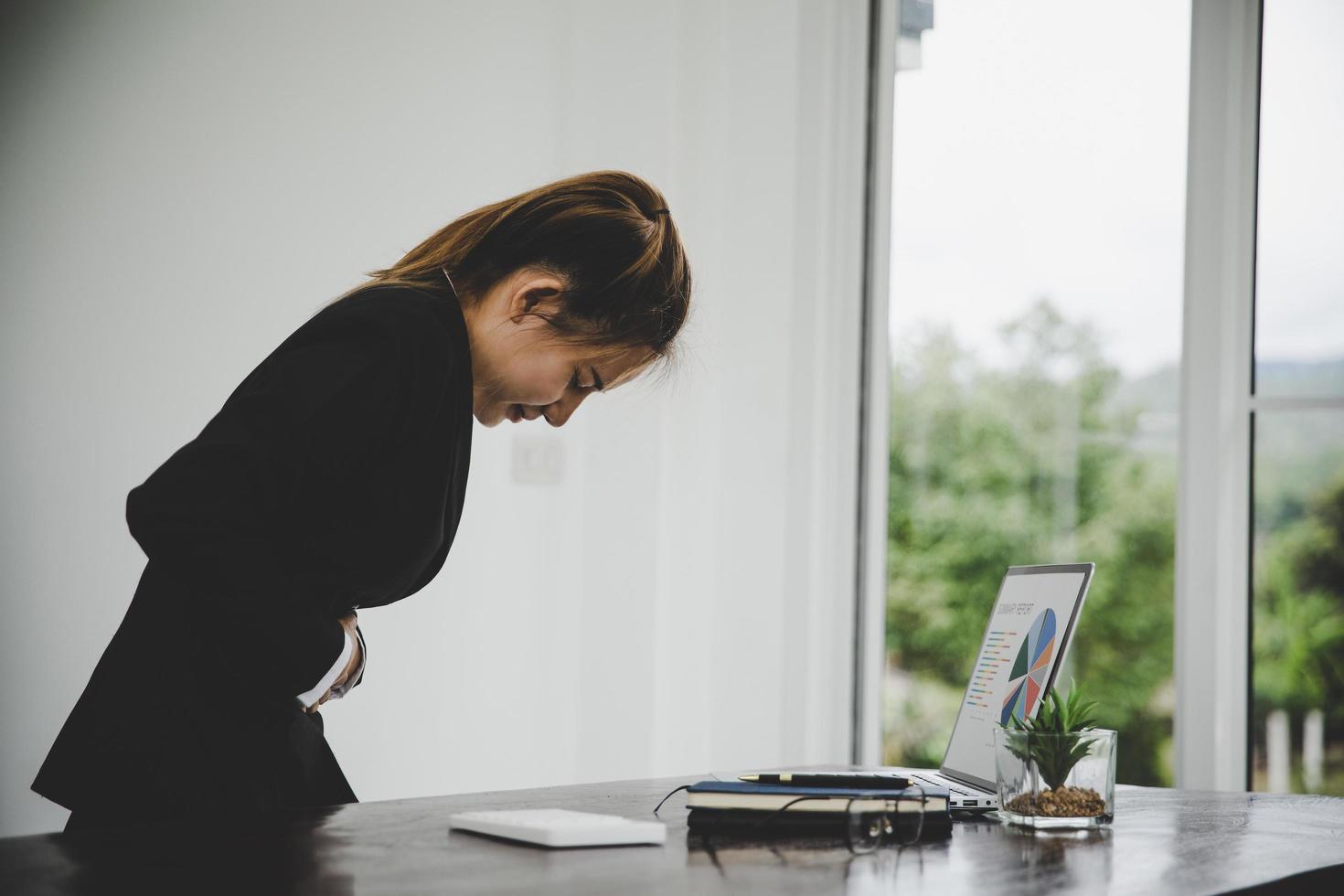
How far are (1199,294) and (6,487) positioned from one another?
2139 mm

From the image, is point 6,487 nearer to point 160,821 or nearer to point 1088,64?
point 160,821

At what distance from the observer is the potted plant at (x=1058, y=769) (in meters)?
1.19

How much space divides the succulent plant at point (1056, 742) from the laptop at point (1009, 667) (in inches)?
3.5

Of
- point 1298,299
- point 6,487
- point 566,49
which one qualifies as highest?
point 566,49

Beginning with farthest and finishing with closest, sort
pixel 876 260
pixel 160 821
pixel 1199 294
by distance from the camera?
pixel 876 260 → pixel 1199 294 → pixel 160 821

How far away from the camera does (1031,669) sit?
1389mm

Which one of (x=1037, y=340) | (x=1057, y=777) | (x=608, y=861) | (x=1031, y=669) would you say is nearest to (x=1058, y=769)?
(x=1057, y=777)

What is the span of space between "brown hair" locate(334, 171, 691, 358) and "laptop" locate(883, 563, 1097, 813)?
0.54 m

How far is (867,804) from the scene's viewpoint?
1.06m

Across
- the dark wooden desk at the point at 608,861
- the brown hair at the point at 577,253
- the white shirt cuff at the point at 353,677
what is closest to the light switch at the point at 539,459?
the brown hair at the point at 577,253

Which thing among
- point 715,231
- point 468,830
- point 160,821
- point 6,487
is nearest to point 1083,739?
point 468,830

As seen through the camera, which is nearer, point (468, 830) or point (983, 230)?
point (468, 830)

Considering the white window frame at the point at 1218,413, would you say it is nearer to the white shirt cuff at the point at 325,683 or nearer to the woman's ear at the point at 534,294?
the woman's ear at the point at 534,294

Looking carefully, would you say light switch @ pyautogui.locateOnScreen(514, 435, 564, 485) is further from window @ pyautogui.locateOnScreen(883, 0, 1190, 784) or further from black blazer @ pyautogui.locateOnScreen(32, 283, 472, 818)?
black blazer @ pyautogui.locateOnScreen(32, 283, 472, 818)
